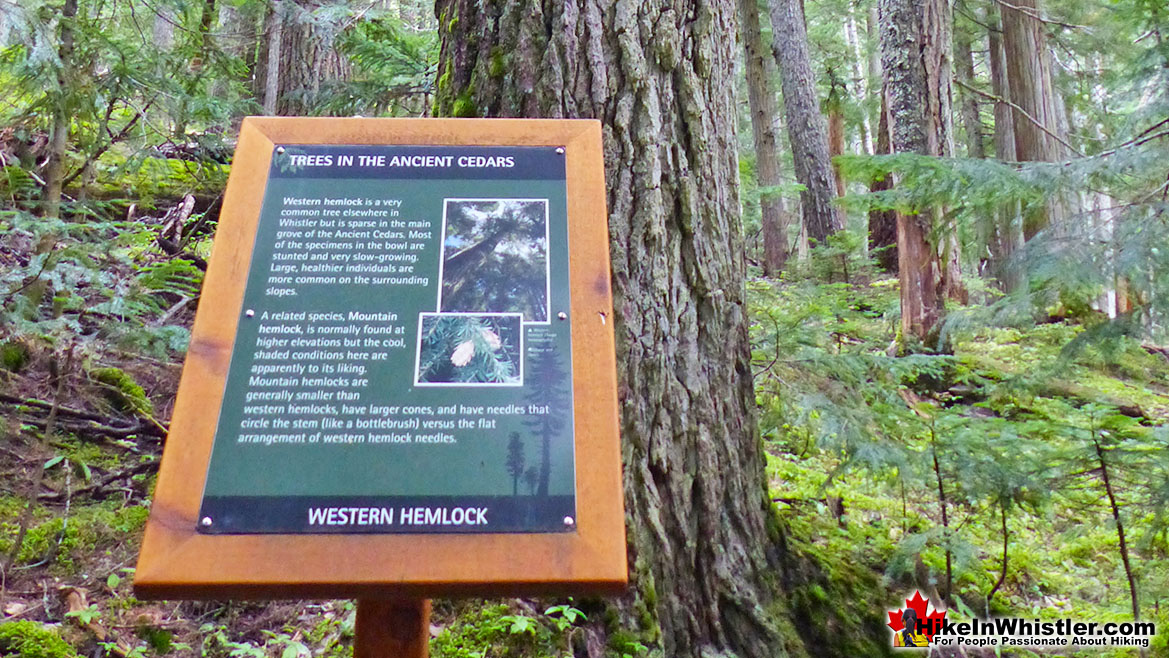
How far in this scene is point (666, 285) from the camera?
244 centimetres

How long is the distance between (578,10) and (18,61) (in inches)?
119

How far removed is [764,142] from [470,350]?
11.0 metres

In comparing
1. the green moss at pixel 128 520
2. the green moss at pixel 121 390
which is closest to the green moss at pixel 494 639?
the green moss at pixel 128 520

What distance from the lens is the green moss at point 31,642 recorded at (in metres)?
2.19

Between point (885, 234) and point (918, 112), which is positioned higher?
point (918, 112)

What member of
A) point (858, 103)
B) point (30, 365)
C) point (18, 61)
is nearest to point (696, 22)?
point (18, 61)

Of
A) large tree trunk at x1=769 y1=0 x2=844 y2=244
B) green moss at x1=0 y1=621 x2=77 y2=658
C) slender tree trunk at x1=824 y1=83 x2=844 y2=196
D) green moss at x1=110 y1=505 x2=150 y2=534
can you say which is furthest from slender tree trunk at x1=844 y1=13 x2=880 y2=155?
green moss at x1=0 y1=621 x2=77 y2=658

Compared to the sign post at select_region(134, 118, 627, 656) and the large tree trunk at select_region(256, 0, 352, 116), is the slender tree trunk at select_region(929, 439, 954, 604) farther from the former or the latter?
the large tree trunk at select_region(256, 0, 352, 116)

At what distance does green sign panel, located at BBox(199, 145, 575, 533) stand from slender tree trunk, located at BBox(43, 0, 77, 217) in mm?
2416

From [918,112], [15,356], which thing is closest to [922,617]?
[15,356]

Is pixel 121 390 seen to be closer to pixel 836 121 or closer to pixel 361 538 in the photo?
pixel 361 538

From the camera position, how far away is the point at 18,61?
3.48 m

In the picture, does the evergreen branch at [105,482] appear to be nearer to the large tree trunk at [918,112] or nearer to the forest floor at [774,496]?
the forest floor at [774,496]

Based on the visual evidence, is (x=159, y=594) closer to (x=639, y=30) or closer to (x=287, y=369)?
(x=287, y=369)
